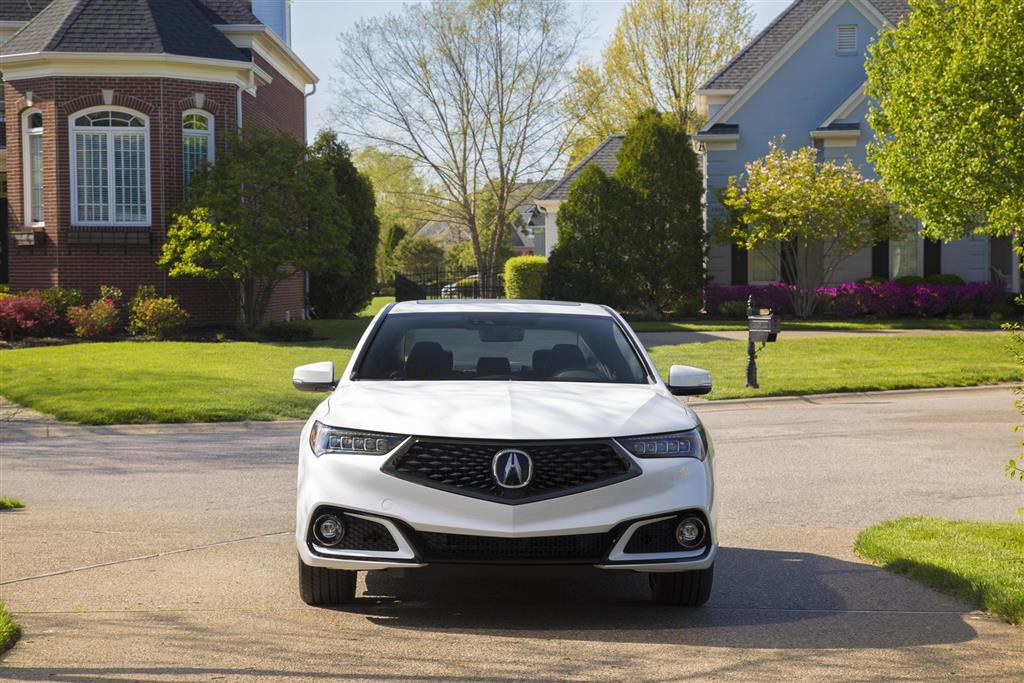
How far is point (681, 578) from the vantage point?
6.38m

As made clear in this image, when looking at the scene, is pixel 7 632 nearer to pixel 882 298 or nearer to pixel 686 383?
pixel 686 383

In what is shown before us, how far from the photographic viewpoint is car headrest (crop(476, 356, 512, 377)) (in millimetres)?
7383

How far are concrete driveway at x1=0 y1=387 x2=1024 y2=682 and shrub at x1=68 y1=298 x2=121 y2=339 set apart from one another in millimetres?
13792

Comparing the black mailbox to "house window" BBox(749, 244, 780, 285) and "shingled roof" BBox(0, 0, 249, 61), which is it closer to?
"shingled roof" BBox(0, 0, 249, 61)

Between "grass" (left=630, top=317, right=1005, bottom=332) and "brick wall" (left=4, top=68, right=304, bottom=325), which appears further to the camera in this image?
"grass" (left=630, top=317, right=1005, bottom=332)

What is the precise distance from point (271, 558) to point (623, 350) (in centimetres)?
246

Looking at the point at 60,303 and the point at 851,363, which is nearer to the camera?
the point at 851,363

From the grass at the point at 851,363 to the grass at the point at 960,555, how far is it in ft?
32.0

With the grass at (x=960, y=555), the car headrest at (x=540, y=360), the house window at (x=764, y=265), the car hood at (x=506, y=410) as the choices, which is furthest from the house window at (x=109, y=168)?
the car hood at (x=506, y=410)

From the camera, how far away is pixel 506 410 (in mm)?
6164

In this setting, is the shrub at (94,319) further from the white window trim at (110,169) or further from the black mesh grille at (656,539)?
the black mesh grille at (656,539)

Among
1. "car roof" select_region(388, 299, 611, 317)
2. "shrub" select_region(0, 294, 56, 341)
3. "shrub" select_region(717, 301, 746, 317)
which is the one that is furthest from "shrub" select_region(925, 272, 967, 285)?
"car roof" select_region(388, 299, 611, 317)

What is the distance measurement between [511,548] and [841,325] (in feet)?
82.6

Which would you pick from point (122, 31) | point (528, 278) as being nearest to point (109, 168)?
point (122, 31)
